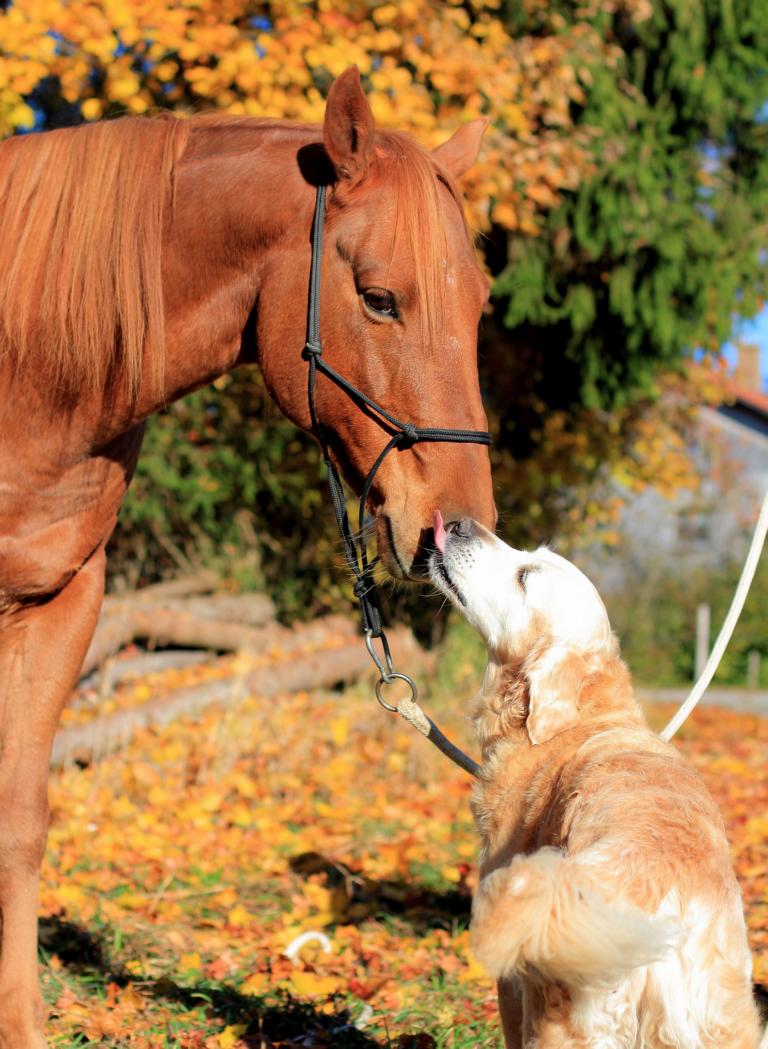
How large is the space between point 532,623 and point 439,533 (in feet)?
1.20

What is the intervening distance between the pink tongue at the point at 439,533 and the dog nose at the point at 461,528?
0.8 inches

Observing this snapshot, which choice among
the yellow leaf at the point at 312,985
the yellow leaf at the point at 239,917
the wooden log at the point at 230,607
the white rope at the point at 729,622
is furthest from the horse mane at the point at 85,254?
the wooden log at the point at 230,607

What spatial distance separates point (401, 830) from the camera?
6234mm

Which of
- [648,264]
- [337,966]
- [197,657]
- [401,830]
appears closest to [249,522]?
[197,657]

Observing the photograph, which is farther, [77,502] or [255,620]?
[255,620]

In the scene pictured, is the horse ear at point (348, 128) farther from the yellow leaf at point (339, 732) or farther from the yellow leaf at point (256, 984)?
Result: the yellow leaf at point (339, 732)

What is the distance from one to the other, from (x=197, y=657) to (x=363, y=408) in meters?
6.75

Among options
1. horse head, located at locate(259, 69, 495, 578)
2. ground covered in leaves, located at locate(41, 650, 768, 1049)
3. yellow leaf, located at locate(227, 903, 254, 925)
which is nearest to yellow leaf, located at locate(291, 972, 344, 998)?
ground covered in leaves, located at locate(41, 650, 768, 1049)

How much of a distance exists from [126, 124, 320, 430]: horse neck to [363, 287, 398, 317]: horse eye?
8.1 inches

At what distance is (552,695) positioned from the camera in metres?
2.87

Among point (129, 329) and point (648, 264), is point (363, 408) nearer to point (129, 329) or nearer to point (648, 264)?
point (129, 329)

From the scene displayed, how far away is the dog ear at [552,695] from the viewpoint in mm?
2873

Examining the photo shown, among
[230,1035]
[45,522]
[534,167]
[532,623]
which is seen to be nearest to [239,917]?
[230,1035]

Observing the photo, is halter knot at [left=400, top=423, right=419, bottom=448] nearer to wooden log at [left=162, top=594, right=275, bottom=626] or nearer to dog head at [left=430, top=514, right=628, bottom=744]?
dog head at [left=430, top=514, right=628, bottom=744]
